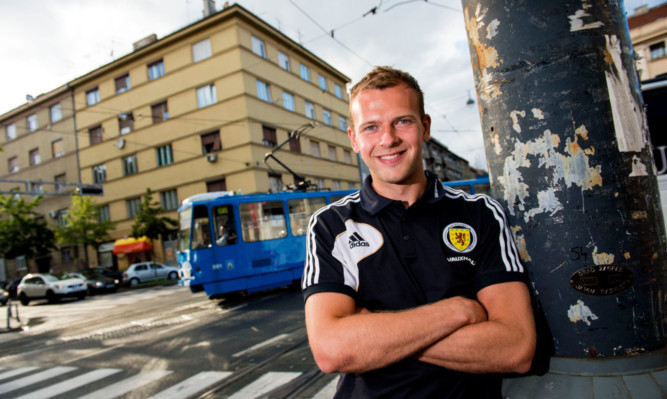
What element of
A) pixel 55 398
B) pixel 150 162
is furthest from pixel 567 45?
pixel 150 162

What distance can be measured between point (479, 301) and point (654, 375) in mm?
582

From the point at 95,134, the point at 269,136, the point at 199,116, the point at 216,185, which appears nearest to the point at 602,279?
the point at 216,185

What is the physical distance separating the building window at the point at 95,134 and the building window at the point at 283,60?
15007 millimetres

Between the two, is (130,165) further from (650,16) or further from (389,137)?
(650,16)

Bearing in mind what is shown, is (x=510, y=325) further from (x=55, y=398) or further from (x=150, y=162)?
(x=150, y=162)

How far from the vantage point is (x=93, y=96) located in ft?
101

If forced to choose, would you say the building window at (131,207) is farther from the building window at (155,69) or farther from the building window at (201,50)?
the building window at (201,50)

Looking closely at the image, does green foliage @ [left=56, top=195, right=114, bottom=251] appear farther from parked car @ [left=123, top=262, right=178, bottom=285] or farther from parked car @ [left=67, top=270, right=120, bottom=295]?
parked car @ [left=67, top=270, right=120, bottom=295]

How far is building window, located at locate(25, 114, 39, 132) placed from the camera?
34412 millimetres

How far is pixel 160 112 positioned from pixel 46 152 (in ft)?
44.8

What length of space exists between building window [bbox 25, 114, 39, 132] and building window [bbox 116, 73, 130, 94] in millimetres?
10801

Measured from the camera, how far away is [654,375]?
1.30m

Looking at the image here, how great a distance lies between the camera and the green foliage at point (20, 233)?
27.6m

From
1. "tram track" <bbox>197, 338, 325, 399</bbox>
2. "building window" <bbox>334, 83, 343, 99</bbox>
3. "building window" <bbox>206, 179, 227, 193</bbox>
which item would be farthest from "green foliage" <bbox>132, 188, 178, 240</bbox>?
"tram track" <bbox>197, 338, 325, 399</bbox>
